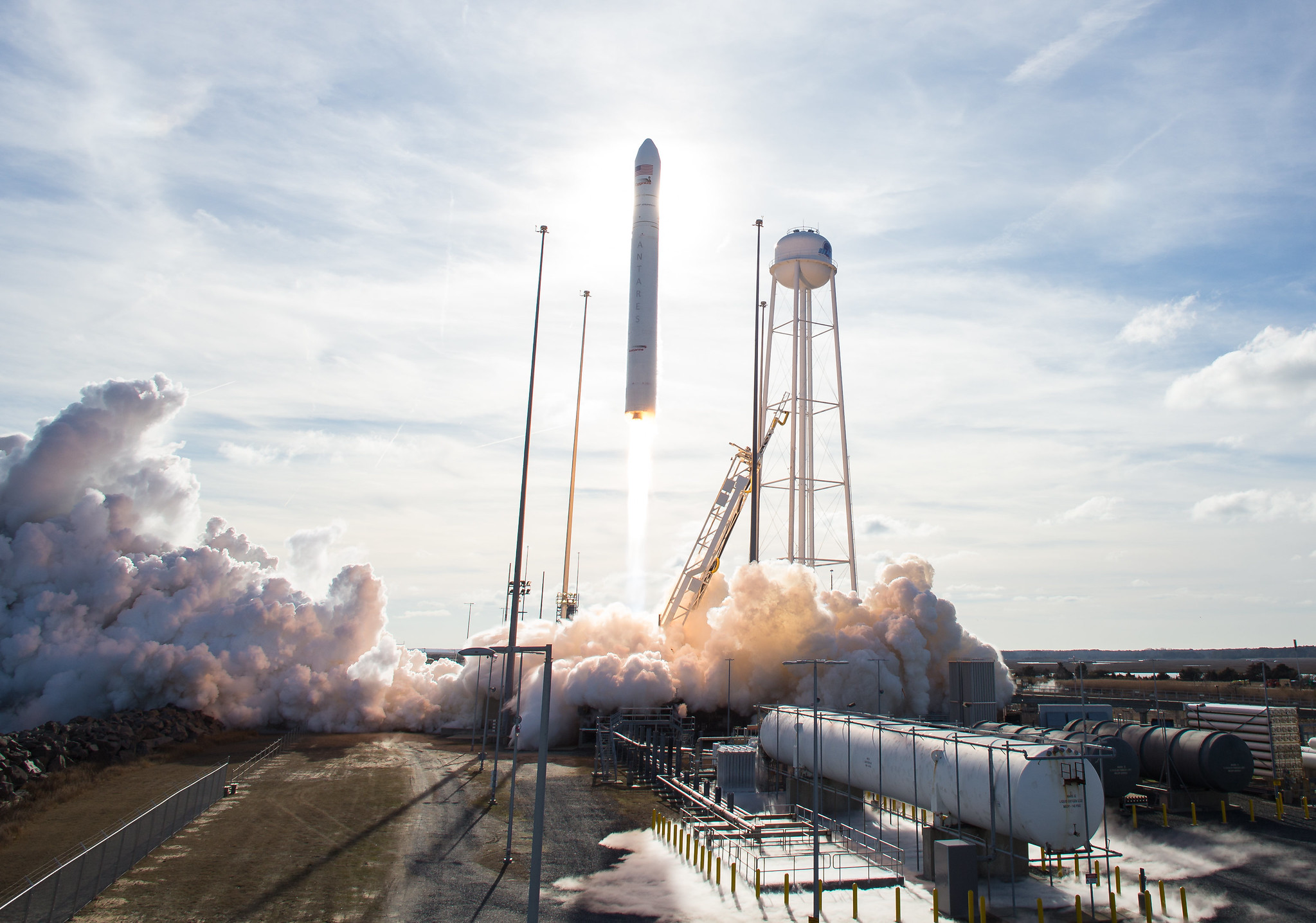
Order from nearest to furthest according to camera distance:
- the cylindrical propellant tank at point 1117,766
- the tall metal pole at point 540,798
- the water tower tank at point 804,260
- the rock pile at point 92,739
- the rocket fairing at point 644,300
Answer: the tall metal pole at point 540,798, the cylindrical propellant tank at point 1117,766, the rock pile at point 92,739, the rocket fairing at point 644,300, the water tower tank at point 804,260

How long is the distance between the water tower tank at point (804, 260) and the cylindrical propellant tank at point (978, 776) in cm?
3299

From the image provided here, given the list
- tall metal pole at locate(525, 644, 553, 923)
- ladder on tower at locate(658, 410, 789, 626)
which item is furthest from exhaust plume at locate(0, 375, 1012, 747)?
tall metal pole at locate(525, 644, 553, 923)

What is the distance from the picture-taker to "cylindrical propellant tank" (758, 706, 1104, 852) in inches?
866

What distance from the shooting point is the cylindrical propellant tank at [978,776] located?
866 inches

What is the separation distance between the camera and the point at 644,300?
158 feet

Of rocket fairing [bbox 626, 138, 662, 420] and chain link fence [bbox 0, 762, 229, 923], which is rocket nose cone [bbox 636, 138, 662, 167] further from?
chain link fence [bbox 0, 762, 229, 923]

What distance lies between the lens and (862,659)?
47125 mm

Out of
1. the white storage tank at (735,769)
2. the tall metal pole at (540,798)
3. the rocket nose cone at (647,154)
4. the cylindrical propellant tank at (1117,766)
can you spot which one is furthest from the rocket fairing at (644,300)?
the tall metal pole at (540,798)

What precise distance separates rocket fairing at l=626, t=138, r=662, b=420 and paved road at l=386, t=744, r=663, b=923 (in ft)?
65.0

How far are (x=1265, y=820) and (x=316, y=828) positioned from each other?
109 ft

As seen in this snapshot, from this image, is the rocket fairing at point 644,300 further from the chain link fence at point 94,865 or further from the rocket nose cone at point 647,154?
the chain link fence at point 94,865

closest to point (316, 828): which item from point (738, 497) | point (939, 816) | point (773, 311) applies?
point (939, 816)

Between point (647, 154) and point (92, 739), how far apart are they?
44.1 m

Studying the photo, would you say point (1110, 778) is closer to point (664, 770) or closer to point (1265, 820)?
point (1265, 820)
